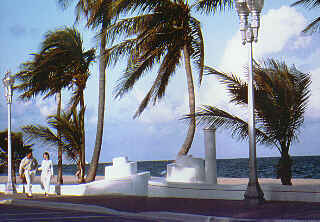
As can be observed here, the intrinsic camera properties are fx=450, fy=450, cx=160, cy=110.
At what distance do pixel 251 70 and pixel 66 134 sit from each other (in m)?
10.5

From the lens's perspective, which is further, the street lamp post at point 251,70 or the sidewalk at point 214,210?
the street lamp post at point 251,70

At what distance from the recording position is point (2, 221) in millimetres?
9250

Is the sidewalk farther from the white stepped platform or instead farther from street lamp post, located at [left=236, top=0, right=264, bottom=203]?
A: the white stepped platform

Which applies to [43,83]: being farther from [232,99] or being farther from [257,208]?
[257,208]

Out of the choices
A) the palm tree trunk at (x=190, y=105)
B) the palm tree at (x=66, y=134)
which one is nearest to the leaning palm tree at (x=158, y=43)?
the palm tree trunk at (x=190, y=105)

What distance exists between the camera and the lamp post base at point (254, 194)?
34.4ft

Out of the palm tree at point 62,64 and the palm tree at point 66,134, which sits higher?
the palm tree at point 62,64

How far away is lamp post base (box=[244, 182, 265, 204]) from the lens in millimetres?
10500

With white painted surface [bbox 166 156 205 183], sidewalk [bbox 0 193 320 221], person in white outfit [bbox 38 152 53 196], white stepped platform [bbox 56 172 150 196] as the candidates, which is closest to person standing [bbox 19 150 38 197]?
person in white outfit [bbox 38 152 53 196]

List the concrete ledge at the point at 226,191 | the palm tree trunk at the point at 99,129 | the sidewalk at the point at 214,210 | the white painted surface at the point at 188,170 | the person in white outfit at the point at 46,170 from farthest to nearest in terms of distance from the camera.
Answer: the palm tree trunk at the point at 99,129, the person in white outfit at the point at 46,170, the white painted surface at the point at 188,170, the concrete ledge at the point at 226,191, the sidewalk at the point at 214,210

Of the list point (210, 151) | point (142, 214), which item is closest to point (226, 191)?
point (210, 151)

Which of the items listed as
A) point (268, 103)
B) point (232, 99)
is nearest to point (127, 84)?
point (232, 99)

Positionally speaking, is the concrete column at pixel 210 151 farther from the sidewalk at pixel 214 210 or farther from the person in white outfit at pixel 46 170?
the person in white outfit at pixel 46 170

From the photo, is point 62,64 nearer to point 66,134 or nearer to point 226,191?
point 66,134
